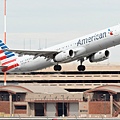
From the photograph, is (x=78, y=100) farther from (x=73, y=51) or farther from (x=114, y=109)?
(x=73, y=51)

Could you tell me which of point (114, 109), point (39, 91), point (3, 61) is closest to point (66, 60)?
point (3, 61)

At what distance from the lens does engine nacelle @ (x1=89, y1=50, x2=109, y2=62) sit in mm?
114875

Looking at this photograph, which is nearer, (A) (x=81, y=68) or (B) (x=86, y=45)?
(B) (x=86, y=45)

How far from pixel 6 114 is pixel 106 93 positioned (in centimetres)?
2474

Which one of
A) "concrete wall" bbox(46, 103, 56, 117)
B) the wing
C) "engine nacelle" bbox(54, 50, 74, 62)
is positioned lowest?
"concrete wall" bbox(46, 103, 56, 117)

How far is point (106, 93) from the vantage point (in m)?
176

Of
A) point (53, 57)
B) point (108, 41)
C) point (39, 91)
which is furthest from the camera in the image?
point (39, 91)

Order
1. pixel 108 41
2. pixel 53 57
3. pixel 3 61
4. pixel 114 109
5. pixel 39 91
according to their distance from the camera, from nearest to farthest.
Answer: pixel 108 41 < pixel 53 57 < pixel 3 61 < pixel 114 109 < pixel 39 91

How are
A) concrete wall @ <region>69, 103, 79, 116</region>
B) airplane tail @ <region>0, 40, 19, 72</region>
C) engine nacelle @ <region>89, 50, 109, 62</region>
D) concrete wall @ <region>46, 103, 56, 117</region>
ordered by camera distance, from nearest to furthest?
engine nacelle @ <region>89, 50, 109, 62</region>, airplane tail @ <region>0, 40, 19, 72</region>, concrete wall @ <region>46, 103, 56, 117</region>, concrete wall @ <region>69, 103, 79, 116</region>

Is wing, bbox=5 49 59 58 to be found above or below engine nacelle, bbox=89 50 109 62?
above

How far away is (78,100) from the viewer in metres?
178

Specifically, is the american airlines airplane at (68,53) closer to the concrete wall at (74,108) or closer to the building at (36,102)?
the building at (36,102)

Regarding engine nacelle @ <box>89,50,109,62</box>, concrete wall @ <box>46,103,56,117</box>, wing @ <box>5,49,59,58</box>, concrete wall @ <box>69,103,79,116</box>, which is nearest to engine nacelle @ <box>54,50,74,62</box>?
wing @ <box>5,49,59,58</box>

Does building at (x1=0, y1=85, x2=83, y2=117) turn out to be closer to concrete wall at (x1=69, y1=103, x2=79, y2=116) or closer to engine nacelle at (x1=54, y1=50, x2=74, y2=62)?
concrete wall at (x1=69, y1=103, x2=79, y2=116)
